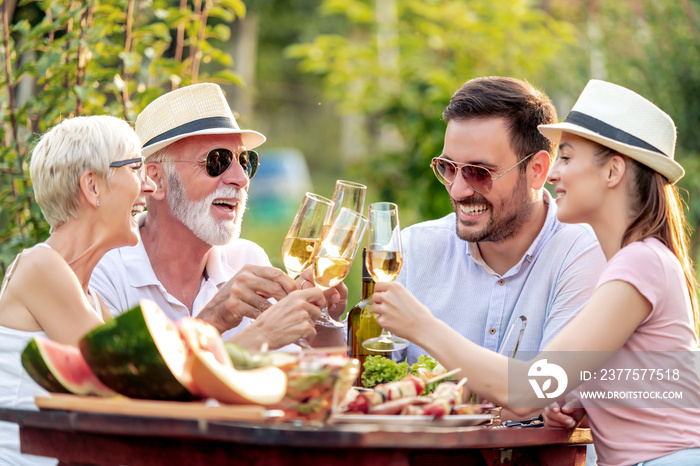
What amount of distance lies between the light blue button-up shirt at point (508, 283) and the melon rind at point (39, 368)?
1.95m

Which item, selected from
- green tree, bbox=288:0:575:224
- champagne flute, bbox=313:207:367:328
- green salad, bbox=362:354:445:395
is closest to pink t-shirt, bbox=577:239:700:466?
green salad, bbox=362:354:445:395

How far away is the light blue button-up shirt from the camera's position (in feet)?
11.8

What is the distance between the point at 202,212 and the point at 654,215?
7.01 ft

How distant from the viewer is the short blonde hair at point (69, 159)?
3.04 metres

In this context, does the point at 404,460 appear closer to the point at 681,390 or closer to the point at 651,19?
the point at 681,390

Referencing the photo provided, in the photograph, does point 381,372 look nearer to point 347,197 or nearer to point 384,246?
point 384,246

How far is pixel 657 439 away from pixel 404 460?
1.11m

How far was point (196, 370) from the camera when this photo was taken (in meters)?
1.98

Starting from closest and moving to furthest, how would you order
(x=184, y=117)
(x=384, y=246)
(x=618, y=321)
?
(x=618, y=321), (x=384, y=246), (x=184, y=117)

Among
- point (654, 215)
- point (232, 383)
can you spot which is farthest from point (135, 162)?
point (654, 215)

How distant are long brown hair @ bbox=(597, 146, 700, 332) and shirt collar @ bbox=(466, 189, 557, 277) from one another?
Answer: 818 mm

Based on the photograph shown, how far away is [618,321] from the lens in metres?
2.72

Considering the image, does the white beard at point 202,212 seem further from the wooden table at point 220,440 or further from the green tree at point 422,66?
the green tree at point 422,66

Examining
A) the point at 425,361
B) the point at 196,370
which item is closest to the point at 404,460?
the point at 196,370
